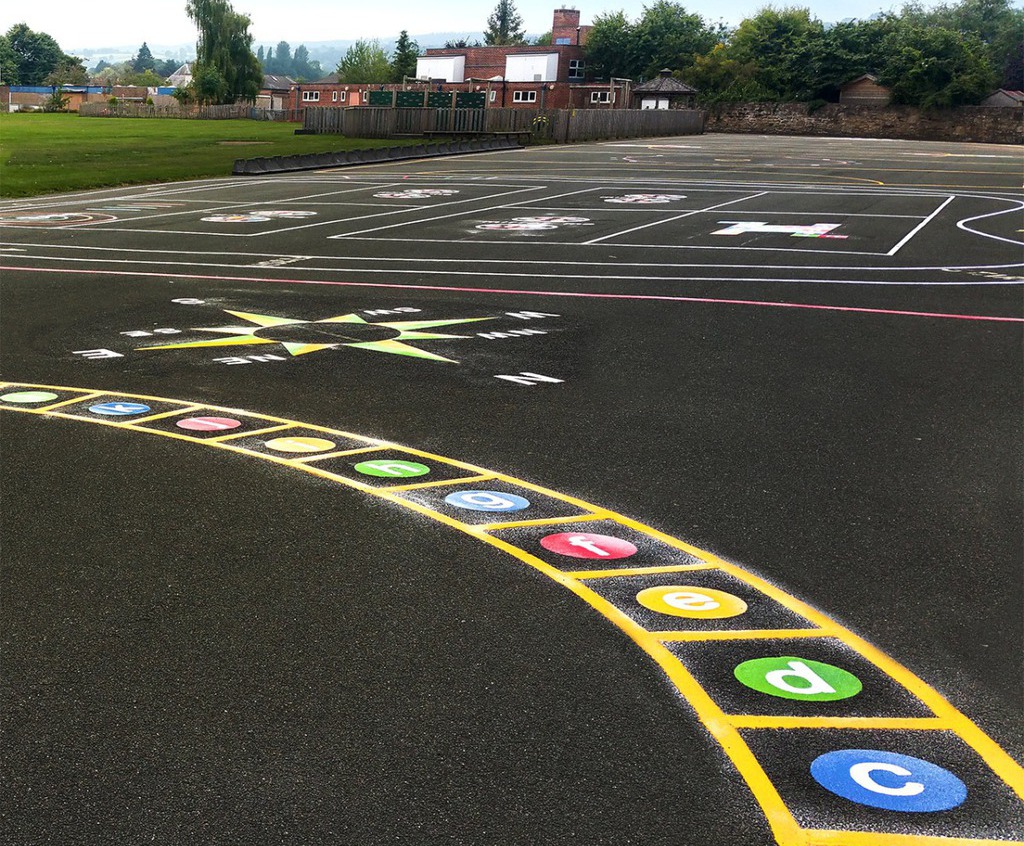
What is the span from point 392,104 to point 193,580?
216 ft

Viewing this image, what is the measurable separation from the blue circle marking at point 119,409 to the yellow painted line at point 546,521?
4.41 meters

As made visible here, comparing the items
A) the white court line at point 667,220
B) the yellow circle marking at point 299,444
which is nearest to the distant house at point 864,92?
the white court line at point 667,220

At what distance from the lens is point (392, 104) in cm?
6975

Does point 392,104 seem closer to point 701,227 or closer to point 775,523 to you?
point 701,227

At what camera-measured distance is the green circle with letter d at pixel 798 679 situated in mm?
5941

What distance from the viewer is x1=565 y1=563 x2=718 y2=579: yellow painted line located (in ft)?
24.2

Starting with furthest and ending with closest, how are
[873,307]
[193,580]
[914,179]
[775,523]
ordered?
[914,179]
[873,307]
[775,523]
[193,580]

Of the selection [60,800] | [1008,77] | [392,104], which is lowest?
[60,800]

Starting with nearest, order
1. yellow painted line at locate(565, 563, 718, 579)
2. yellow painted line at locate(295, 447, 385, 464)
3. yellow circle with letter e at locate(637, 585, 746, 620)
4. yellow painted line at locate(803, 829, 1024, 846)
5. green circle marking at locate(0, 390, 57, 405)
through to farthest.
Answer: yellow painted line at locate(803, 829, 1024, 846), yellow circle with letter e at locate(637, 585, 746, 620), yellow painted line at locate(565, 563, 718, 579), yellow painted line at locate(295, 447, 385, 464), green circle marking at locate(0, 390, 57, 405)

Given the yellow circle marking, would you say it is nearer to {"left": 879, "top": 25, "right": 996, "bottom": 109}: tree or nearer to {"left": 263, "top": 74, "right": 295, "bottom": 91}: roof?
{"left": 879, "top": 25, "right": 996, "bottom": 109}: tree

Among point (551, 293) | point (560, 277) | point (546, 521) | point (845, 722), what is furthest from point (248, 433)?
point (560, 277)

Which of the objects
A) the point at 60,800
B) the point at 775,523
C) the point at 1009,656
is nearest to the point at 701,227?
the point at 775,523

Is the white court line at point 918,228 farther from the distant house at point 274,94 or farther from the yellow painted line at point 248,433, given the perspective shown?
the distant house at point 274,94

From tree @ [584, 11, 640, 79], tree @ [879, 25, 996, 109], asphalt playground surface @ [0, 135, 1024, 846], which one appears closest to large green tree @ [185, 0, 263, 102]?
tree @ [584, 11, 640, 79]
